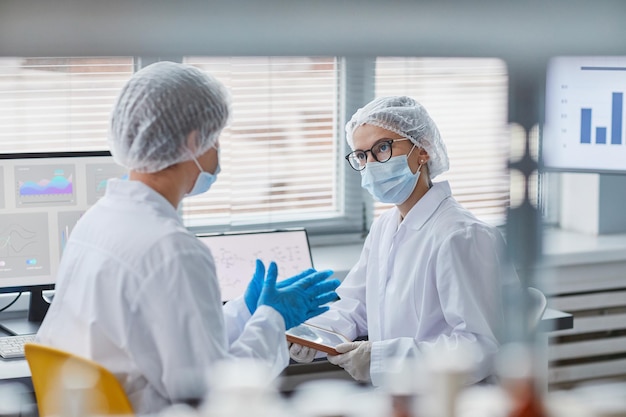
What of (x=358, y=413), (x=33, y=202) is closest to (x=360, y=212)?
(x=33, y=202)

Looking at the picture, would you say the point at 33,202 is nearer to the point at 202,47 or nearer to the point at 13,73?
the point at 13,73

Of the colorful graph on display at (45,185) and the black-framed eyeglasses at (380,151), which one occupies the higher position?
the black-framed eyeglasses at (380,151)

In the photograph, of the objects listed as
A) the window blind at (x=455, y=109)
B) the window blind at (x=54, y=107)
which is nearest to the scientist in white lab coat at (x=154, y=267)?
the window blind at (x=54, y=107)

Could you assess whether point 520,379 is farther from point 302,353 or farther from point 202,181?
point 302,353

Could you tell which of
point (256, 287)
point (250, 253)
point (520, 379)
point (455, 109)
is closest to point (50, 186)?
→ point (250, 253)

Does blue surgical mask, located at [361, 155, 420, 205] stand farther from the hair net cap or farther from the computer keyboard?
the computer keyboard

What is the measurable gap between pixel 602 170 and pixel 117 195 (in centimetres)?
143

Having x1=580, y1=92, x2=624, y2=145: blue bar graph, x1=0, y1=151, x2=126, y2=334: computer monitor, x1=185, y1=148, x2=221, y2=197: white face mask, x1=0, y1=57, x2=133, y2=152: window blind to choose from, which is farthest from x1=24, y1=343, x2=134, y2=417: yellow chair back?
x1=0, y1=57, x2=133, y2=152: window blind

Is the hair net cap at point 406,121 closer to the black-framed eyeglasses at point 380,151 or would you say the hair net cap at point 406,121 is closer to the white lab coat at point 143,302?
the black-framed eyeglasses at point 380,151

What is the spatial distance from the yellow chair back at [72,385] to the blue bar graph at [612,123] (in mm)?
536

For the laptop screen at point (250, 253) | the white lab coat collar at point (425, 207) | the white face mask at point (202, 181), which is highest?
the white face mask at point (202, 181)

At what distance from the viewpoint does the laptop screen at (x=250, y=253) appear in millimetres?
2400

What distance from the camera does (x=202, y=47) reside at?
0.38m

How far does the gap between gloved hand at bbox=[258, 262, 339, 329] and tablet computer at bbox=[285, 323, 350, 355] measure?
14 centimetres
